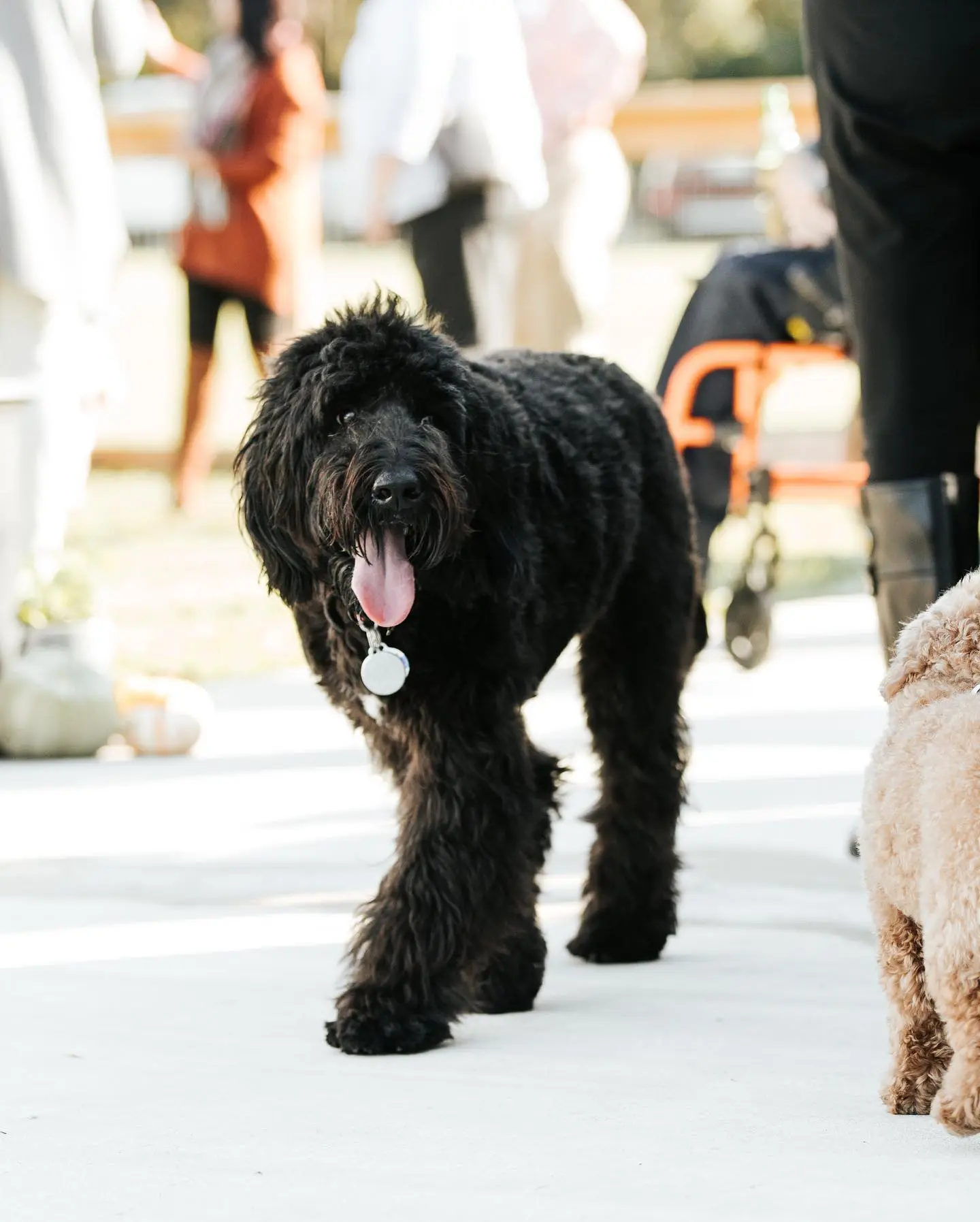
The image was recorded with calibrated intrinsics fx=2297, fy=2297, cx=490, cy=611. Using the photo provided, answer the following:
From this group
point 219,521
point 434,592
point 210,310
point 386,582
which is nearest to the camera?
point 386,582

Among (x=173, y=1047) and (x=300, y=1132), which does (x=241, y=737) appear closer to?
(x=173, y=1047)

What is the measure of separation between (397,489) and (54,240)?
3875mm

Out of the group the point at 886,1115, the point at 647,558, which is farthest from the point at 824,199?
the point at 886,1115

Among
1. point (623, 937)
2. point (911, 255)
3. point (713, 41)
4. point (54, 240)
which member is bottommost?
point (713, 41)

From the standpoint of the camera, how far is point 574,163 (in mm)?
10320

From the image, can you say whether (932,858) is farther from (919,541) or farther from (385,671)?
A: (919,541)

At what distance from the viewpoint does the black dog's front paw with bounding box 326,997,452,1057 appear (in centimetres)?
368

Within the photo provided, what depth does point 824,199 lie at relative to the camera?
9281mm

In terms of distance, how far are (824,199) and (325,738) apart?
11.7ft

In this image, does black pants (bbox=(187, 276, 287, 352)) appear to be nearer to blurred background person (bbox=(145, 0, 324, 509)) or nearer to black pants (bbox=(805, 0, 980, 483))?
blurred background person (bbox=(145, 0, 324, 509))

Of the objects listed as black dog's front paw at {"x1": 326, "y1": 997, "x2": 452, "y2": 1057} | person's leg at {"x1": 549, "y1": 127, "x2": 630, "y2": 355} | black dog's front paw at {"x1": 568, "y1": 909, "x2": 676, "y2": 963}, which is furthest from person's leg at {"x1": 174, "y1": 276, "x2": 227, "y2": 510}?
black dog's front paw at {"x1": 326, "y1": 997, "x2": 452, "y2": 1057}

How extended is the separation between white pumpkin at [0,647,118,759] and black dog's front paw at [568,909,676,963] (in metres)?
2.57

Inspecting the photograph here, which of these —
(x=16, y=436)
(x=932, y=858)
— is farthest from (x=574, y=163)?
(x=932, y=858)

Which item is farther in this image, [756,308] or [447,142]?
[756,308]
